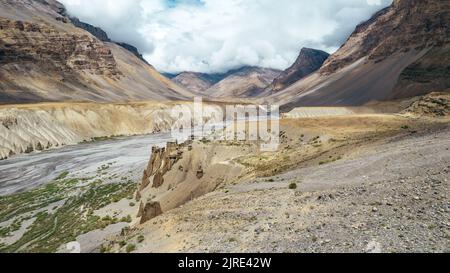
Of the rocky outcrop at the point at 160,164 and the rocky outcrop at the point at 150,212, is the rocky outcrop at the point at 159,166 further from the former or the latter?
the rocky outcrop at the point at 150,212

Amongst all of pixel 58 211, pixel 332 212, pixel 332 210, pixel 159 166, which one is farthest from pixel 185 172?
pixel 332 212

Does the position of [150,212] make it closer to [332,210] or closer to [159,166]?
[332,210]

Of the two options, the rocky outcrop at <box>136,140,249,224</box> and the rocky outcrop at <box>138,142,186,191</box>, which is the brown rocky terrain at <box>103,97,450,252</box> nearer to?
the rocky outcrop at <box>136,140,249,224</box>

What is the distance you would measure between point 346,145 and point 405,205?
18921mm

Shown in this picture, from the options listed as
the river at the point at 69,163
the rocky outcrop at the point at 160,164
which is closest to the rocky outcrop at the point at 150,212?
the rocky outcrop at the point at 160,164

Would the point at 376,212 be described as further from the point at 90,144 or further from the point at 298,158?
the point at 90,144

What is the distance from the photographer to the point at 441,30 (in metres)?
178

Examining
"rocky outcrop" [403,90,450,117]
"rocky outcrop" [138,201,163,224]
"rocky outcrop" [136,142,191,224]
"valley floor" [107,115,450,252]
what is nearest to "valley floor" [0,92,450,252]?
"valley floor" [107,115,450,252]

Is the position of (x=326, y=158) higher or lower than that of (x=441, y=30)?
lower

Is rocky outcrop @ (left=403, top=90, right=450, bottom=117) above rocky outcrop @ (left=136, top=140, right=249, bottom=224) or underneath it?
above
